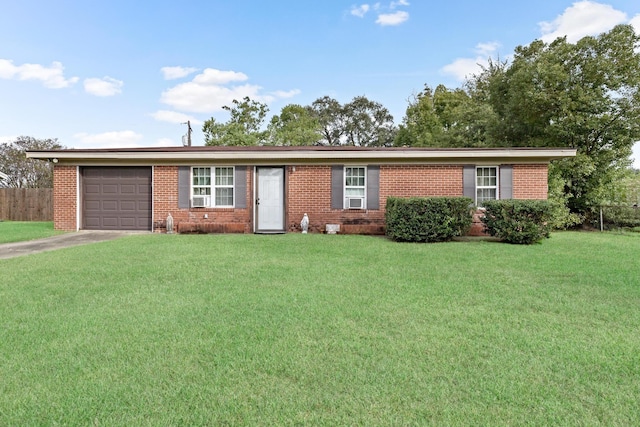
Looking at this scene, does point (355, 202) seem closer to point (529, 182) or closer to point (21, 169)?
point (529, 182)

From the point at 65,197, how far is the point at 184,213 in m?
3.89

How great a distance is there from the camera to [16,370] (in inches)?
99.0

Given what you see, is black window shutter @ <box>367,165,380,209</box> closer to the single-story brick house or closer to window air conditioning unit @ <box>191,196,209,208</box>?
the single-story brick house

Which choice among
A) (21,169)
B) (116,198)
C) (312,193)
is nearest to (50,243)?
(116,198)

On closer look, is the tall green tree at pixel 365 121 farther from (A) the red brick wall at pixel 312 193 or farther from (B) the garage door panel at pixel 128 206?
(B) the garage door panel at pixel 128 206

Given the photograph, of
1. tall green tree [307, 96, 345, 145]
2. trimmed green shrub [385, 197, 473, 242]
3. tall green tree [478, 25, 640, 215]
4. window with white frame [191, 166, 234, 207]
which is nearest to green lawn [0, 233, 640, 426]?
trimmed green shrub [385, 197, 473, 242]

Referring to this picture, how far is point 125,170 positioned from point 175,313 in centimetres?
991

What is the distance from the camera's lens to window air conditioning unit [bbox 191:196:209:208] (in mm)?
11742

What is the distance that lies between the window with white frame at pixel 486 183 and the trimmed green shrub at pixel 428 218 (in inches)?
97.3

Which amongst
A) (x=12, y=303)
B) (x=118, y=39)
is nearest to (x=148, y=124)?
(x=118, y=39)

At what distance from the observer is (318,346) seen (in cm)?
292

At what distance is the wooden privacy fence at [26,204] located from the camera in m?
18.5

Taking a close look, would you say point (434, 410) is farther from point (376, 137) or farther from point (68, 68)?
point (376, 137)

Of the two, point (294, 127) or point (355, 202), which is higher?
point (294, 127)
